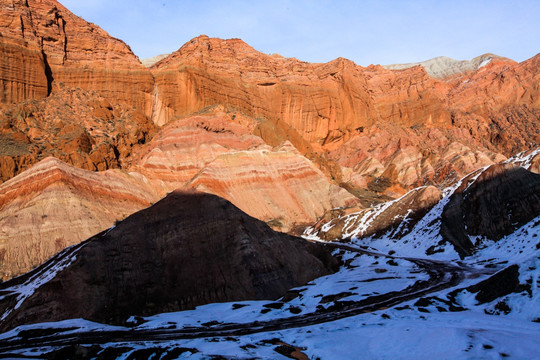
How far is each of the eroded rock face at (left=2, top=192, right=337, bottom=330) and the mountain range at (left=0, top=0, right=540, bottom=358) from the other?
160mm

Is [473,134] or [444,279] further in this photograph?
[473,134]

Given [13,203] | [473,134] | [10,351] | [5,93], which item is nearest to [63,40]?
[5,93]

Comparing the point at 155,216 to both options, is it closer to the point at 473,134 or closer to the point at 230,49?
the point at 230,49

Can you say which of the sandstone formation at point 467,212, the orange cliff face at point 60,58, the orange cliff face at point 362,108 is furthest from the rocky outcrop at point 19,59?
the sandstone formation at point 467,212

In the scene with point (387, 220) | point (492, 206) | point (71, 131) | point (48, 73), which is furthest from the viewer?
point (48, 73)

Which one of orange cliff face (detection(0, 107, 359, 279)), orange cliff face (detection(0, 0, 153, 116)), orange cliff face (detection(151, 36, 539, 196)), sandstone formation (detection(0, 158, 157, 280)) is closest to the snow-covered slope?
sandstone formation (detection(0, 158, 157, 280))

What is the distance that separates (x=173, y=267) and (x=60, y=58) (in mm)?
84823

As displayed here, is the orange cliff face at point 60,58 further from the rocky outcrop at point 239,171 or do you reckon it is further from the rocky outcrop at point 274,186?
the rocky outcrop at point 274,186

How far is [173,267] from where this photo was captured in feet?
124

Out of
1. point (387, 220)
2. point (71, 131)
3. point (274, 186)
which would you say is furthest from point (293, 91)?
point (387, 220)

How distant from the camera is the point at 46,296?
104ft

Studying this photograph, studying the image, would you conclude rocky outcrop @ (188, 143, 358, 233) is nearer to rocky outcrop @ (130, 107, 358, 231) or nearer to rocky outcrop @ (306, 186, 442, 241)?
rocky outcrop @ (130, 107, 358, 231)

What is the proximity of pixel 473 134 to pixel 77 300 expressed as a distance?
14983 cm

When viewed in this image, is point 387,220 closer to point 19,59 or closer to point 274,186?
point 274,186
